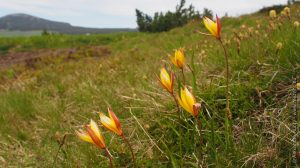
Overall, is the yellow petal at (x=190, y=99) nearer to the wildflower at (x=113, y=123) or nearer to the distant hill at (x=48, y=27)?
the wildflower at (x=113, y=123)

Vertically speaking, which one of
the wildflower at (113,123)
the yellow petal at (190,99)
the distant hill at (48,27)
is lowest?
the distant hill at (48,27)

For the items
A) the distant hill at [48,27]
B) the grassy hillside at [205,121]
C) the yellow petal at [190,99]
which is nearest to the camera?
the yellow petal at [190,99]

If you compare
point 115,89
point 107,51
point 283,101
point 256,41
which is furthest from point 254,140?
point 107,51

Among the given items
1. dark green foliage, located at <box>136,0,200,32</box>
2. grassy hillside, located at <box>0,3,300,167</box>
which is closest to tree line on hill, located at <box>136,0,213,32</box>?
dark green foliage, located at <box>136,0,200,32</box>

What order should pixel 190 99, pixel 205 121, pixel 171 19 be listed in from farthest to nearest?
pixel 171 19 < pixel 205 121 < pixel 190 99

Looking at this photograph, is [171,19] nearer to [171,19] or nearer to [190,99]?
[171,19]

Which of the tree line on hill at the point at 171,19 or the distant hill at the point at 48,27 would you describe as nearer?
the tree line on hill at the point at 171,19

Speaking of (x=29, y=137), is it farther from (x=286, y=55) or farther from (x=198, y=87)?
(x=286, y=55)

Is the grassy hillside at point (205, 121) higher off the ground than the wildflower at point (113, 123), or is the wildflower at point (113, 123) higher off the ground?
the wildflower at point (113, 123)

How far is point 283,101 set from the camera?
8.19 ft

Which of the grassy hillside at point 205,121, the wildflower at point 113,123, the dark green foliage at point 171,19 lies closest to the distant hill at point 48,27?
the dark green foliage at point 171,19

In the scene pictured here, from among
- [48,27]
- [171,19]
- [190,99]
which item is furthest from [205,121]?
[48,27]

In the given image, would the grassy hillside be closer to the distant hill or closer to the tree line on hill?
the tree line on hill

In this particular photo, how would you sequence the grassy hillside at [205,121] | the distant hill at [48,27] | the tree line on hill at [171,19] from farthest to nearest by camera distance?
1. the distant hill at [48,27]
2. the tree line on hill at [171,19]
3. the grassy hillside at [205,121]
